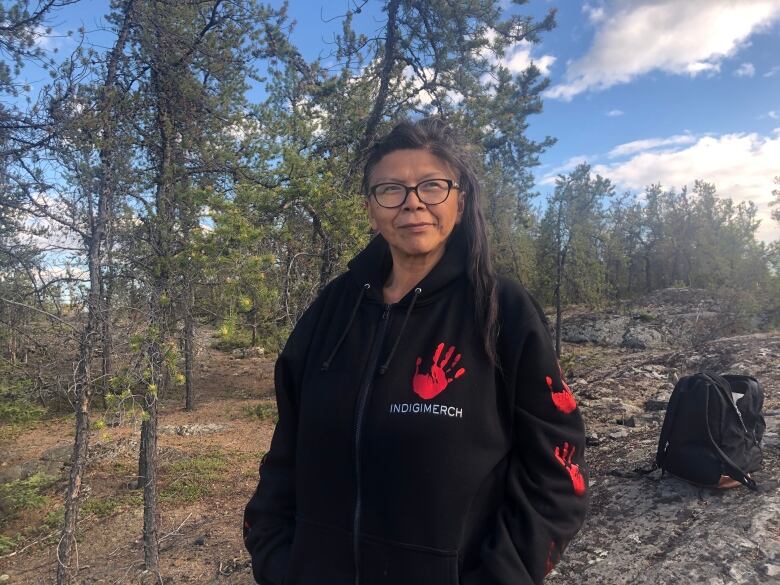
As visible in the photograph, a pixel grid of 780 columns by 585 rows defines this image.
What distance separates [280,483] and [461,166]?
117 centimetres

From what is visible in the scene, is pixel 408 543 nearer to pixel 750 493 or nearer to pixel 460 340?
pixel 460 340

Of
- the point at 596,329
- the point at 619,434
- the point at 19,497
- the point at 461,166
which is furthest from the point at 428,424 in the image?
the point at 596,329

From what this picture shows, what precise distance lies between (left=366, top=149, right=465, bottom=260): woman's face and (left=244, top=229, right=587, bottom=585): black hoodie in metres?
0.10

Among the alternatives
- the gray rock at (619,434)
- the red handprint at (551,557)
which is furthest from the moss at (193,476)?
the red handprint at (551,557)

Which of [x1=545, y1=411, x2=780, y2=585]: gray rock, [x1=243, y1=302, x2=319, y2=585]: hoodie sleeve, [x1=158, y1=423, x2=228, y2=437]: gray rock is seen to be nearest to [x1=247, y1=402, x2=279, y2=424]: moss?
[x1=158, y1=423, x2=228, y2=437]: gray rock

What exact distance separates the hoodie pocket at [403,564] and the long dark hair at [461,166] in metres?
0.64

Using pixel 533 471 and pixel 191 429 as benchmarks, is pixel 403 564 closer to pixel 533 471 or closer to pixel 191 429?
pixel 533 471

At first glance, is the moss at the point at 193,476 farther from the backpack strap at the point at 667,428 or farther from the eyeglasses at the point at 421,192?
the eyeglasses at the point at 421,192

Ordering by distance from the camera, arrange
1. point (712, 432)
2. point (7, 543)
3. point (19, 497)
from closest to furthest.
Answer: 1. point (712, 432)
2. point (7, 543)
3. point (19, 497)

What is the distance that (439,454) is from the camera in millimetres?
1243

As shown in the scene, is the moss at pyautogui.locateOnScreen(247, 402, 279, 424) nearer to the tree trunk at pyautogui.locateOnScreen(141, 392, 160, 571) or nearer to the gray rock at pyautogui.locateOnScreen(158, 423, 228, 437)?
the gray rock at pyautogui.locateOnScreen(158, 423, 228, 437)

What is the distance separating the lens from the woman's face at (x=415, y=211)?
147 cm

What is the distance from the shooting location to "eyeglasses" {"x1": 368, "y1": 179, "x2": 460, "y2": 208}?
4.84 feet

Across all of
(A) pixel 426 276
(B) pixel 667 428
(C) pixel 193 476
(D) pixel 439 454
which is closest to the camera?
(D) pixel 439 454
